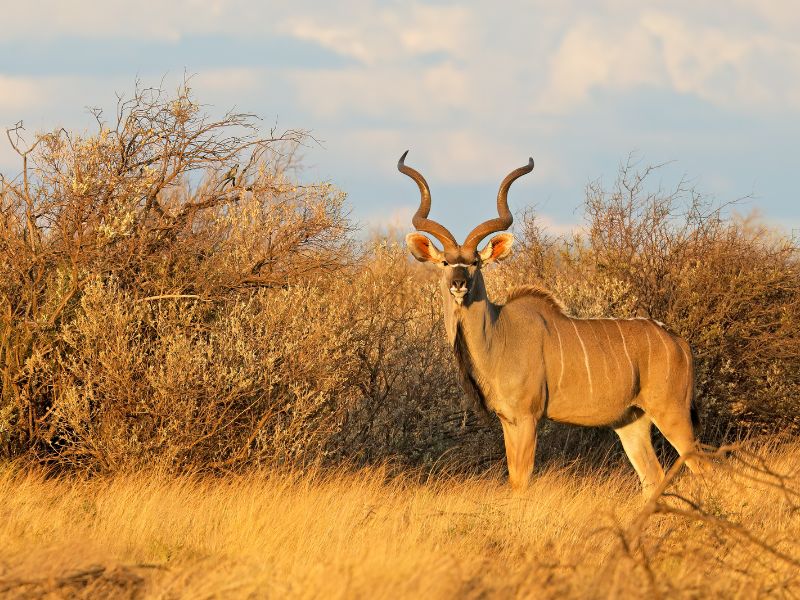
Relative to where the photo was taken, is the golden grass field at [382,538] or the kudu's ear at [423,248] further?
the kudu's ear at [423,248]

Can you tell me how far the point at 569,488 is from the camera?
284 inches

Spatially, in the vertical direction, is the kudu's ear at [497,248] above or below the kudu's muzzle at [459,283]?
above

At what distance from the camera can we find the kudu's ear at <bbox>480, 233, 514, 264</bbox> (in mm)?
7551

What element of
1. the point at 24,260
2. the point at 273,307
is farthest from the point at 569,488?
the point at 24,260

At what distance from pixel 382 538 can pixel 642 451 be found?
10.8 feet

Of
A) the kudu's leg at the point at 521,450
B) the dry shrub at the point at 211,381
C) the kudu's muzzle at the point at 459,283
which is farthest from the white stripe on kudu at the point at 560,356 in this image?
the dry shrub at the point at 211,381

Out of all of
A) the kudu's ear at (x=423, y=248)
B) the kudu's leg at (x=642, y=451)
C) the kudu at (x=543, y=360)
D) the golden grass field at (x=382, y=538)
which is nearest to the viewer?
the golden grass field at (x=382, y=538)

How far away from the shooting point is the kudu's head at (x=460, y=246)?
23.4ft

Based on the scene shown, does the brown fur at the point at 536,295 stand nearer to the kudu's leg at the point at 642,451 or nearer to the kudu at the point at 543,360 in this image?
the kudu at the point at 543,360

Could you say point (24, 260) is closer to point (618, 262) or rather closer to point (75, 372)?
point (75, 372)

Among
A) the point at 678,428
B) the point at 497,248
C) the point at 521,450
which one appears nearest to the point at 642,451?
the point at 678,428

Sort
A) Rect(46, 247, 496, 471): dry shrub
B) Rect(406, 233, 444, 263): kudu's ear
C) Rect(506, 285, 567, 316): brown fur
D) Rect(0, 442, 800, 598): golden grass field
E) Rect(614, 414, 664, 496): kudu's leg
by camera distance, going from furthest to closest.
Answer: Rect(506, 285, 567, 316): brown fur < Rect(614, 414, 664, 496): kudu's leg < Rect(406, 233, 444, 263): kudu's ear < Rect(46, 247, 496, 471): dry shrub < Rect(0, 442, 800, 598): golden grass field

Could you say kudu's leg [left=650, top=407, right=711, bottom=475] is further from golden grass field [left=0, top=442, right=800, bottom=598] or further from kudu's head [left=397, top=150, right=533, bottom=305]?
kudu's head [left=397, top=150, right=533, bottom=305]

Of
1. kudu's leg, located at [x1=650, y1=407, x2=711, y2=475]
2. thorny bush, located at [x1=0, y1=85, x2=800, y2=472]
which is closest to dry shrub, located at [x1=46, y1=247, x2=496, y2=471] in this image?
thorny bush, located at [x1=0, y1=85, x2=800, y2=472]
